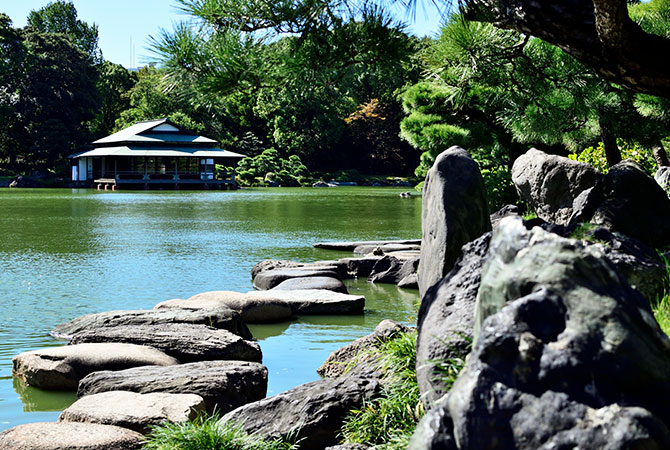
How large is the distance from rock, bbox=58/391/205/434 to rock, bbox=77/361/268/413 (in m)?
0.20

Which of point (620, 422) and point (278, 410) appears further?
point (278, 410)

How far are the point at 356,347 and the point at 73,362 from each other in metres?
2.07

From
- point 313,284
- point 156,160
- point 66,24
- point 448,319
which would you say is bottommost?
point 313,284

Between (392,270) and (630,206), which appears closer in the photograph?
(630,206)

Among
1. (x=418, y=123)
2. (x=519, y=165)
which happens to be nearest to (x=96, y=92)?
(x=418, y=123)

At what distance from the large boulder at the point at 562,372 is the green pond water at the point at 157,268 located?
320 cm

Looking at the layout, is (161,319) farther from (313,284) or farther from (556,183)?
(556,183)

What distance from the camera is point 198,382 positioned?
4359mm

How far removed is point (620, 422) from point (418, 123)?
1467cm

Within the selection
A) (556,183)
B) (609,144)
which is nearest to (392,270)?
(556,183)

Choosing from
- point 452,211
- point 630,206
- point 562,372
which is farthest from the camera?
point 630,206

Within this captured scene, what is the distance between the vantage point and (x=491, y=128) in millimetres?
16109

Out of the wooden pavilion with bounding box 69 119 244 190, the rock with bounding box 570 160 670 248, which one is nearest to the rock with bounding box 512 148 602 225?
the rock with bounding box 570 160 670 248

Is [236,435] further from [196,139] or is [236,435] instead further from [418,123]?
[196,139]
